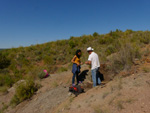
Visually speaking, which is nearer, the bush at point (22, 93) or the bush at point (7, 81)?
the bush at point (22, 93)

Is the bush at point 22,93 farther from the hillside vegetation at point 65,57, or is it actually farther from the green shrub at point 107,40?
the green shrub at point 107,40

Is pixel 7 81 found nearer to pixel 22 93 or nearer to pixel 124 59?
pixel 22 93

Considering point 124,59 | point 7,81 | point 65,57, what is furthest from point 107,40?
point 7,81

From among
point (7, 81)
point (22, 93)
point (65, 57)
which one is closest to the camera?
point (22, 93)

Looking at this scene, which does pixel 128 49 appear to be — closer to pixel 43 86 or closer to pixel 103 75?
pixel 103 75

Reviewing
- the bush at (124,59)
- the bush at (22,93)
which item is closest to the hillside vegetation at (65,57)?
the bush at (124,59)

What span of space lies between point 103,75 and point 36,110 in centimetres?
343

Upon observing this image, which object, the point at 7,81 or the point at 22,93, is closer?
the point at 22,93

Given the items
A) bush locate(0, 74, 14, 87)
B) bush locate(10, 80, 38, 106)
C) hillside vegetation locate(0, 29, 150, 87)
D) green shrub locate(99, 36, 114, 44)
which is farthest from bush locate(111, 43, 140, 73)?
green shrub locate(99, 36, 114, 44)

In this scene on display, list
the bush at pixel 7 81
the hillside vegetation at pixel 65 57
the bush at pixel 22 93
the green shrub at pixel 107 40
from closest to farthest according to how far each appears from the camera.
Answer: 1. the bush at pixel 22 93
2. the hillside vegetation at pixel 65 57
3. the bush at pixel 7 81
4. the green shrub at pixel 107 40

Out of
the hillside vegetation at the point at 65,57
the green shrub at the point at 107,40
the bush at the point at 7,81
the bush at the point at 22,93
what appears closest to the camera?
the bush at the point at 22,93

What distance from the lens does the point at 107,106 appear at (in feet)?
8.27

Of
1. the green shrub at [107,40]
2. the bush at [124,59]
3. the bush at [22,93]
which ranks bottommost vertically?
the bush at [22,93]

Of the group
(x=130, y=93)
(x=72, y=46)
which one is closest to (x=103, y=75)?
(x=130, y=93)
